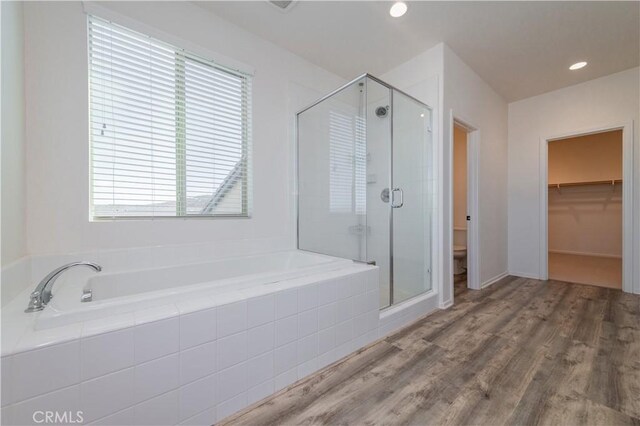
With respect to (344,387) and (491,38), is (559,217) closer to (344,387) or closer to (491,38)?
(491,38)

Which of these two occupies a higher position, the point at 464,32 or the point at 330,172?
the point at 464,32

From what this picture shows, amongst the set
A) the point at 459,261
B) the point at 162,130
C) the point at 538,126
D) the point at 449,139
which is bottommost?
the point at 459,261

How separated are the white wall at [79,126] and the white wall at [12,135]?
0.23ft

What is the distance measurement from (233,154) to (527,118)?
4032mm


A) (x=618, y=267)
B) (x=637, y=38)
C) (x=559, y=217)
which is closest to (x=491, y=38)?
(x=637, y=38)

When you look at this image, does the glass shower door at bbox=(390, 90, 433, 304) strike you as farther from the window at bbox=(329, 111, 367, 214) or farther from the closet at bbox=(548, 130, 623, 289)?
the closet at bbox=(548, 130, 623, 289)

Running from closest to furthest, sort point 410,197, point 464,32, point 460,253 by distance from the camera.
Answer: point 464,32
point 410,197
point 460,253

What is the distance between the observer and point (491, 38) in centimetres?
235

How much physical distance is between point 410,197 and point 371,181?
1.44 ft

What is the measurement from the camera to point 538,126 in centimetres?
347

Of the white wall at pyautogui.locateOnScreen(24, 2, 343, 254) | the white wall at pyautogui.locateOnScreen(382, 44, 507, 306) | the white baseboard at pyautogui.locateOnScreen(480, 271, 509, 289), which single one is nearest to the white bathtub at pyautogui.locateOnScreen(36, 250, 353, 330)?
the white wall at pyautogui.locateOnScreen(24, 2, 343, 254)

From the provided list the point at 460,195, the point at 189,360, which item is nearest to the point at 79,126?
the point at 189,360

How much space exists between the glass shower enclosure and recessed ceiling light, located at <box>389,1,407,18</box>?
1.61 feet

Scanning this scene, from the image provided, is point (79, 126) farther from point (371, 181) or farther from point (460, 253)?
point (460, 253)
